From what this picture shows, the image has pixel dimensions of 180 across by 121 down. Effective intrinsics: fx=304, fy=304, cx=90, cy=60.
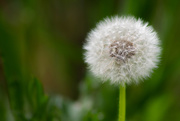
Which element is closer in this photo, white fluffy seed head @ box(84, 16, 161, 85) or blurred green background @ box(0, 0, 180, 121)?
white fluffy seed head @ box(84, 16, 161, 85)

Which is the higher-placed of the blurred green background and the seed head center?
the blurred green background

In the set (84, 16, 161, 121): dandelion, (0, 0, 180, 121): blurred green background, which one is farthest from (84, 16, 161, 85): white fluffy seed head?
(0, 0, 180, 121): blurred green background

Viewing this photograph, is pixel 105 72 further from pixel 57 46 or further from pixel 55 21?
pixel 55 21

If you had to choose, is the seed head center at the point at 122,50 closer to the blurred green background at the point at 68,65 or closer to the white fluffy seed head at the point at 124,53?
the white fluffy seed head at the point at 124,53

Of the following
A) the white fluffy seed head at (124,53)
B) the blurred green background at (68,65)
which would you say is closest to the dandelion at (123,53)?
the white fluffy seed head at (124,53)

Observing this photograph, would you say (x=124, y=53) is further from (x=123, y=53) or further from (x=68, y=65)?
(x=68, y=65)

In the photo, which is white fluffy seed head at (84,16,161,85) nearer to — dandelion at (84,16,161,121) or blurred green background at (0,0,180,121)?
A: dandelion at (84,16,161,121)

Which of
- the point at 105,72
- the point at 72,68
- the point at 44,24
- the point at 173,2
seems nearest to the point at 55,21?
the point at 44,24

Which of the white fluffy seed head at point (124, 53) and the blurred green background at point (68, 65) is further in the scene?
the blurred green background at point (68, 65)
